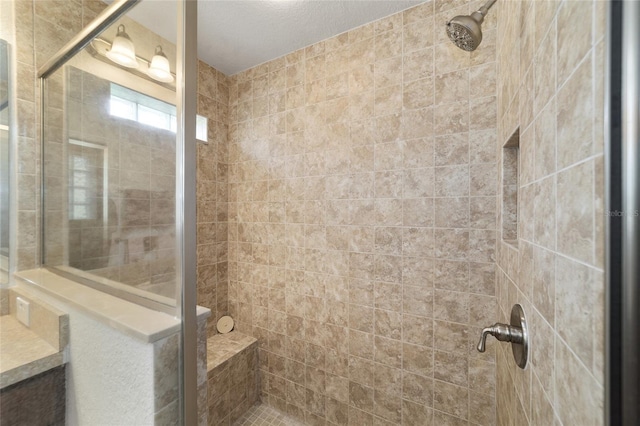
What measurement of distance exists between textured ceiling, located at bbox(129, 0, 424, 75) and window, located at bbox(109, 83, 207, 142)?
0.99 m

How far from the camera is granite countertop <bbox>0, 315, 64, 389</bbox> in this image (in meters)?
0.70

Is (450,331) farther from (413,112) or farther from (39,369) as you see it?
(39,369)

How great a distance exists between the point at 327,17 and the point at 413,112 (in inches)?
32.5

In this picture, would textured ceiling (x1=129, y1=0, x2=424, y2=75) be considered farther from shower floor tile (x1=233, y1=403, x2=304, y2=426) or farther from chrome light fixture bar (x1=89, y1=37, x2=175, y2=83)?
shower floor tile (x1=233, y1=403, x2=304, y2=426)

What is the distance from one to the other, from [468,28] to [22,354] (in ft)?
6.33

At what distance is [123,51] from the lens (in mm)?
845

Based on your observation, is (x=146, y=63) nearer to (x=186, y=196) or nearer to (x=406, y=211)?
(x=186, y=196)

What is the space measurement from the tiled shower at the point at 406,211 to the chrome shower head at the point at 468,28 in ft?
0.41

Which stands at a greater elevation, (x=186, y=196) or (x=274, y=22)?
(x=274, y=22)

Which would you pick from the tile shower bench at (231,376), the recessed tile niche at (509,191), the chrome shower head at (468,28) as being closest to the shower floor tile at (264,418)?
the tile shower bench at (231,376)

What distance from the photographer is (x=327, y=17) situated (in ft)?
4.91

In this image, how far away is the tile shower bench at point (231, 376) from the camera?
1.60m

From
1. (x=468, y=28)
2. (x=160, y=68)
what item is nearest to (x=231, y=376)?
(x=160, y=68)

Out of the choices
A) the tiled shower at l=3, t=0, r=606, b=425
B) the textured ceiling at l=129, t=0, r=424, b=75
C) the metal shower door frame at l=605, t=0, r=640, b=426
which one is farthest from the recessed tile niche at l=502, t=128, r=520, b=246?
the textured ceiling at l=129, t=0, r=424, b=75
